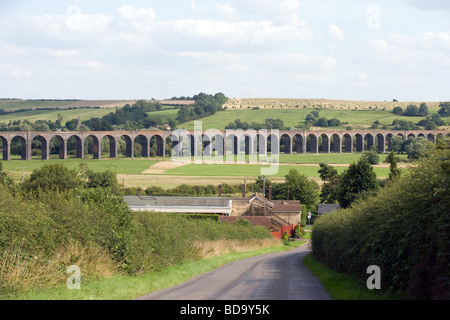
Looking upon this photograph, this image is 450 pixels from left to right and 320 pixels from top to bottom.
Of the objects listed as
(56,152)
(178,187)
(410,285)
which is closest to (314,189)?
(178,187)

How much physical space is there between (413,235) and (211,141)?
115913mm

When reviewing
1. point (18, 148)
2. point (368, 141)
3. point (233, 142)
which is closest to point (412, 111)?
point (368, 141)

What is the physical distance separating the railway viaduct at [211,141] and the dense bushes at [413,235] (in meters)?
102

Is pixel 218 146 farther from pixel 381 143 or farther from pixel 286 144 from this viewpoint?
pixel 381 143

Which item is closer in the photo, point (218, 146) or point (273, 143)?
point (218, 146)

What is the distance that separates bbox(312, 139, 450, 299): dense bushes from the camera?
12523 millimetres

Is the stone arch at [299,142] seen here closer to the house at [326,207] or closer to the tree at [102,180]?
the house at [326,207]

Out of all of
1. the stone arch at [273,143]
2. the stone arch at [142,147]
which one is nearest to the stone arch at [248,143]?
the stone arch at [273,143]

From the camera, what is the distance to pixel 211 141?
129m

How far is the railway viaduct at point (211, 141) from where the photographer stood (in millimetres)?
115625

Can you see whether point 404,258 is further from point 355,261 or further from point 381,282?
point 355,261

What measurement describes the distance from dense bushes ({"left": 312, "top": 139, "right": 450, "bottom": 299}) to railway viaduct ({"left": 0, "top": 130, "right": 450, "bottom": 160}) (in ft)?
334

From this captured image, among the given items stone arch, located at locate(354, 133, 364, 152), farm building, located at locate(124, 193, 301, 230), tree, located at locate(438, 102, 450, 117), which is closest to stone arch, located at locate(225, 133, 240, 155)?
stone arch, located at locate(354, 133, 364, 152)
